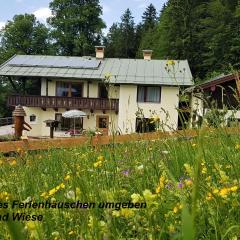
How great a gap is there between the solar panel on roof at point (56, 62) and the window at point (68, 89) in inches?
57.3

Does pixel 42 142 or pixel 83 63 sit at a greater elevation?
pixel 83 63

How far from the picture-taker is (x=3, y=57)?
59688mm

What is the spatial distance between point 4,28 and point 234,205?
209ft

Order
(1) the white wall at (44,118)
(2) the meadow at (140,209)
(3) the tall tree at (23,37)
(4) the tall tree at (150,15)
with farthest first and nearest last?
(4) the tall tree at (150,15) → (3) the tall tree at (23,37) → (1) the white wall at (44,118) → (2) the meadow at (140,209)

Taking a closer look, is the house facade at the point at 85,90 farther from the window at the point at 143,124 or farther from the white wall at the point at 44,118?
the window at the point at 143,124

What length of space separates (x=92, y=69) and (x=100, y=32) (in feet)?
88.8

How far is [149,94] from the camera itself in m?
34.6

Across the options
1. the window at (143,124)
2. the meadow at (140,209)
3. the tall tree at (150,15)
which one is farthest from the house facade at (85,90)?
the tall tree at (150,15)

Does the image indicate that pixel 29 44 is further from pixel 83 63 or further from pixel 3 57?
pixel 83 63

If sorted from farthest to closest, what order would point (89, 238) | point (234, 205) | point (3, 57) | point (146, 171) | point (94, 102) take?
1. point (3, 57)
2. point (94, 102)
3. point (146, 171)
4. point (234, 205)
5. point (89, 238)

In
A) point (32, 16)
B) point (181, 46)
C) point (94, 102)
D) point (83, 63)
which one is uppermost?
point (32, 16)

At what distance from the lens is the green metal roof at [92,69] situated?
112ft

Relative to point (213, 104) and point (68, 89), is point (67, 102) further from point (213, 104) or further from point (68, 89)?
point (213, 104)

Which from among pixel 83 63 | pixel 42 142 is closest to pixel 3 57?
pixel 83 63
